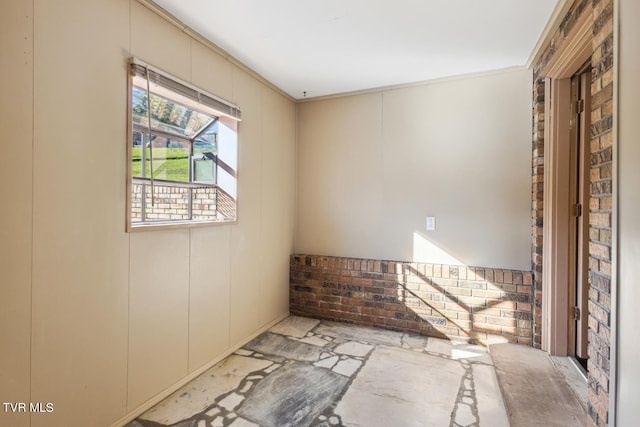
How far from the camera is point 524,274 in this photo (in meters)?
2.70

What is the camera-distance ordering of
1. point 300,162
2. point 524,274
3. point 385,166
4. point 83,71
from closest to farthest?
point 83,71, point 524,274, point 385,166, point 300,162

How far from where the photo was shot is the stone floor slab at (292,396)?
6.04ft

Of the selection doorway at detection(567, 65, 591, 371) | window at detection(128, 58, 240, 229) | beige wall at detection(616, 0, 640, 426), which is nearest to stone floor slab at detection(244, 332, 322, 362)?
window at detection(128, 58, 240, 229)

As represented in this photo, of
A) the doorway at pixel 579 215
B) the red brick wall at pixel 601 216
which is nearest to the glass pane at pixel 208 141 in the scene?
the red brick wall at pixel 601 216

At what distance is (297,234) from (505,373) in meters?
2.36

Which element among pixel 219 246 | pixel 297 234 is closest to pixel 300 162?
pixel 297 234

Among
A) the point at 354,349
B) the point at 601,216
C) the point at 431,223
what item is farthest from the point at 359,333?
the point at 601,216

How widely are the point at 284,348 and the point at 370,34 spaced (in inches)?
105

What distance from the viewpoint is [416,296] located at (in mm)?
3066

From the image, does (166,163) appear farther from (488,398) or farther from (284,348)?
(488,398)

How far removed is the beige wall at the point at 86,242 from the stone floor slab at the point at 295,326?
2.67 ft

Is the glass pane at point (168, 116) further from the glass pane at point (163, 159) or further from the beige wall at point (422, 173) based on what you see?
the beige wall at point (422, 173)

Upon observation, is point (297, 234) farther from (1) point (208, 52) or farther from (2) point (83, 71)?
(2) point (83, 71)

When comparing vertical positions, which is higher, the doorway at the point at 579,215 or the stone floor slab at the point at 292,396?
the doorway at the point at 579,215
